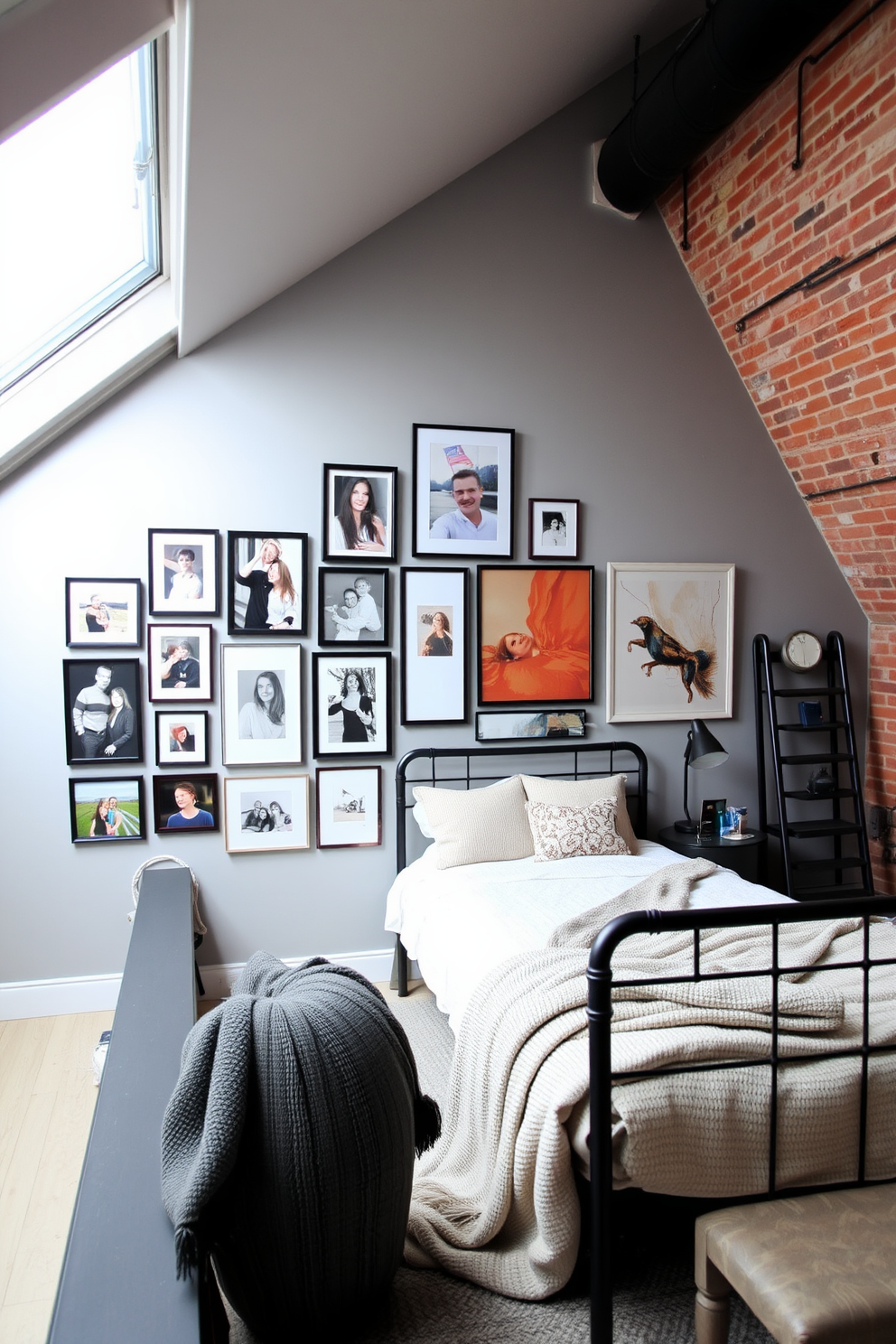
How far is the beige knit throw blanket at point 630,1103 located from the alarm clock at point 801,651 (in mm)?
2111

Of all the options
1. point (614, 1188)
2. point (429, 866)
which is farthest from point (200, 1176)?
point (429, 866)

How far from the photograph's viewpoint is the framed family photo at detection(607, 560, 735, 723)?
411 cm

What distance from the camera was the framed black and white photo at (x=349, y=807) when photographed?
12.5 ft

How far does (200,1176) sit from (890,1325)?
1.10 meters

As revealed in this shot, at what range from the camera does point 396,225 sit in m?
3.81

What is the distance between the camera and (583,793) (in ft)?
12.4

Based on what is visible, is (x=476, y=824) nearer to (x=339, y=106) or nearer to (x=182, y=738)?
(x=182, y=738)

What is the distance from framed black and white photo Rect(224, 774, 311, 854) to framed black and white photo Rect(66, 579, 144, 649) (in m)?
0.71

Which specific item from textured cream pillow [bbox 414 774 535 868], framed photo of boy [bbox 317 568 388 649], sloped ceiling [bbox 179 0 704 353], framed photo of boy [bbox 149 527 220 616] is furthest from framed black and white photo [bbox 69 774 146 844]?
sloped ceiling [bbox 179 0 704 353]

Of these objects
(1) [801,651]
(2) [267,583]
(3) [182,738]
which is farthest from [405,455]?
(1) [801,651]

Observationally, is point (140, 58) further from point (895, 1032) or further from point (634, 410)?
point (895, 1032)

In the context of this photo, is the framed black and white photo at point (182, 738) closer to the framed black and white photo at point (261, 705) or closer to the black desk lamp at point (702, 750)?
the framed black and white photo at point (261, 705)

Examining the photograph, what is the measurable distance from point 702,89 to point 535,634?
6.82 ft

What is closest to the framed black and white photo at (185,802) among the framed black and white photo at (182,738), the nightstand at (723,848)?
the framed black and white photo at (182,738)
